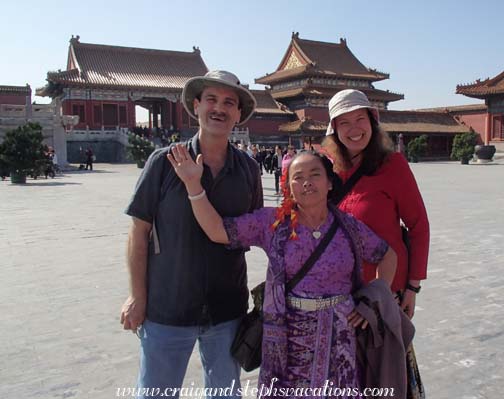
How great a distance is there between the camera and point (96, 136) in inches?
1204

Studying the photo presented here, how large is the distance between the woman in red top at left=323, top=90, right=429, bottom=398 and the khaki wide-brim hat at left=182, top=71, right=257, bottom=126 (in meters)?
0.43

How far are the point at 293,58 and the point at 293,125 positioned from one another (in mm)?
8668

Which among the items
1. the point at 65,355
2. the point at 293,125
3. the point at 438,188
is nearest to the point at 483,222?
the point at 438,188

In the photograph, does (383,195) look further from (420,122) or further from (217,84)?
(420,122)

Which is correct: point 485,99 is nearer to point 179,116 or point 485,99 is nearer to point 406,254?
point 179,116

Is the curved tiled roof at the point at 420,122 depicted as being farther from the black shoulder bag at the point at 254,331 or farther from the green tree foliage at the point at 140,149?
the black shoulder bag at the point at 254,331

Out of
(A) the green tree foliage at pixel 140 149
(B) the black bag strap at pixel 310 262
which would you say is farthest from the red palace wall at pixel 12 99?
(B) the black bag strap at pixel 310 262

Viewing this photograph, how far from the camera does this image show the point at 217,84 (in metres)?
2.01

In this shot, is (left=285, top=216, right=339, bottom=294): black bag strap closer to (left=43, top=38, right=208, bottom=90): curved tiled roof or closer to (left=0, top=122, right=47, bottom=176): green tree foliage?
(left=0, top=122, right=47, bottom=176): green tree foliage

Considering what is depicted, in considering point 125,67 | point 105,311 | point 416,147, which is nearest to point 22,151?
point 105,311

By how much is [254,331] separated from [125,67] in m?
35.2

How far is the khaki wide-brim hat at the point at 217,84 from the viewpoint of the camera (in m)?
1.99

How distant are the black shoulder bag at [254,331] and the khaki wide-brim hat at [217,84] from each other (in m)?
0.65

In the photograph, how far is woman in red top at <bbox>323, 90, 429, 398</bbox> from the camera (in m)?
2.20
